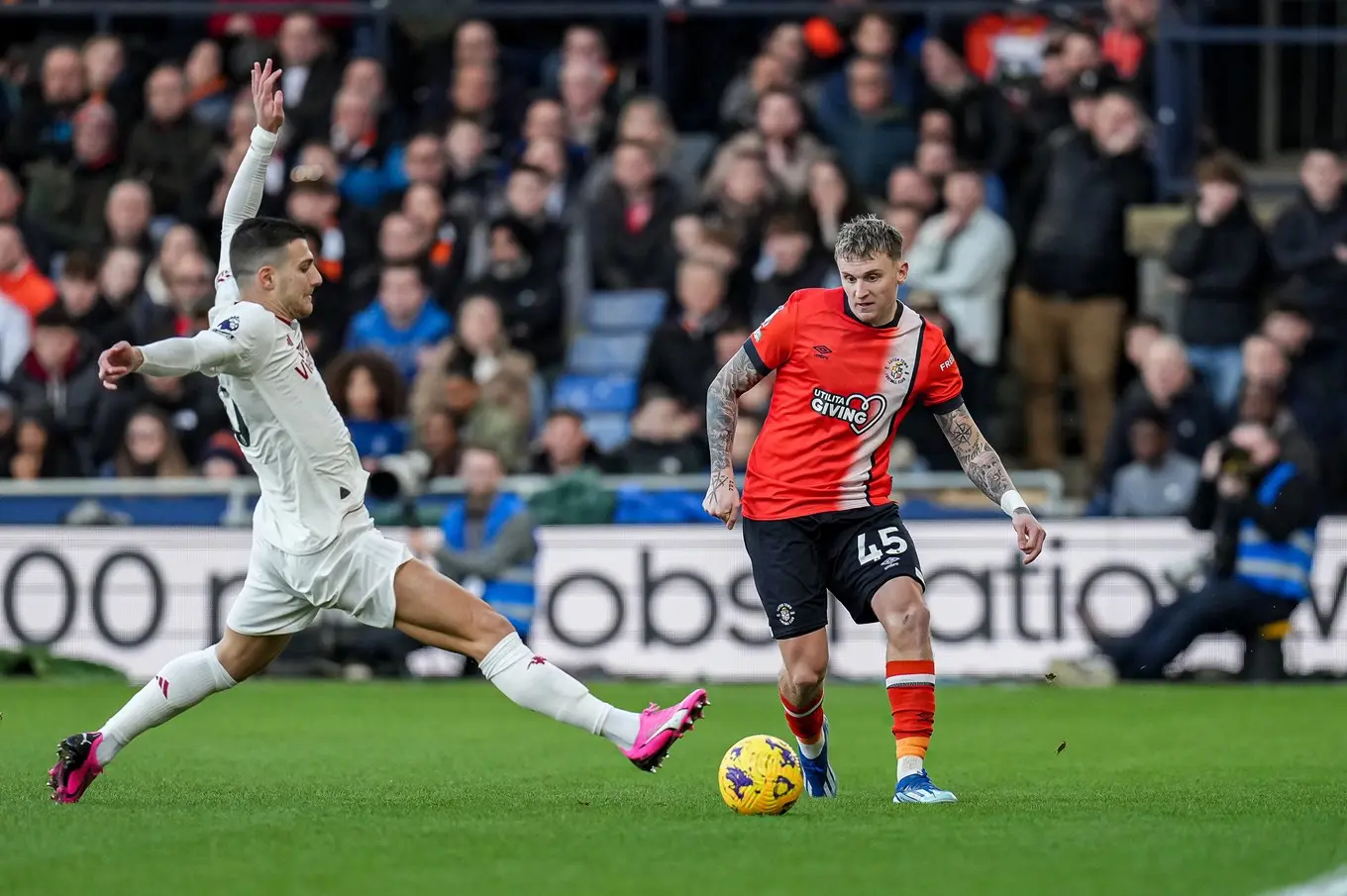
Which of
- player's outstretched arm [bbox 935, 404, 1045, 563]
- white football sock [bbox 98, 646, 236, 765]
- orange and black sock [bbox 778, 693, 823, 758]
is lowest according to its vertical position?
orange and black sock [bbox 778, 693, 823, 758]

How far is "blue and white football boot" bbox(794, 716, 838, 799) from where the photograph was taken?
29.0ft

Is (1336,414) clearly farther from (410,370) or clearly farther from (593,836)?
(593,836)

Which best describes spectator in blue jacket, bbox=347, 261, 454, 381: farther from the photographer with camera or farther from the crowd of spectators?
the photographer with camera

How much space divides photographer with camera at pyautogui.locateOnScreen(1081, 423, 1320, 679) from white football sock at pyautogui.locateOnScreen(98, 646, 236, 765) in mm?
8008

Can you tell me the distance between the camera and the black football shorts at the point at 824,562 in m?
8.56

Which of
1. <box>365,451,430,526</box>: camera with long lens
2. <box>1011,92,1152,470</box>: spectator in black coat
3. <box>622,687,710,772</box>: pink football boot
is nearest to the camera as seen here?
<box>622,687,710,772</box>: pink football boot

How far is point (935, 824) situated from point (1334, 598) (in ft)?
26.5

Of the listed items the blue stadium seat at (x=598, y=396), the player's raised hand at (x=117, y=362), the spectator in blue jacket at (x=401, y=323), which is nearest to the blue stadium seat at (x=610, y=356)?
the blue stadium seat at (x=598, y=396)

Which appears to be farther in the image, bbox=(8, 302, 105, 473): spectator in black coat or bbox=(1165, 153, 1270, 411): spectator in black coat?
bbox=(8, 302, 105, 473): spectator in black coat

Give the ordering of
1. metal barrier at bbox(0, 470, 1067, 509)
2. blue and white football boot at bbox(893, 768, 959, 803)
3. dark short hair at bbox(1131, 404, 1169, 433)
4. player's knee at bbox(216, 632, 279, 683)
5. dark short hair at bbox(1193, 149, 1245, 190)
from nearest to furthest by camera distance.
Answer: blue and white football boot at bbox(893, 768, 959, 803) → player's knee at bbox(216, 632, 279, 683) → dark short hair at bbox(1131, 404, 1169, 433) → metal barrier at bbox(0, 470, 1067, 509) → dark short hair at bbox(1193, 149, 1245, 190)

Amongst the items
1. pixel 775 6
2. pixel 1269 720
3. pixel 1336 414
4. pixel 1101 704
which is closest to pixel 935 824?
pixel 1269 720

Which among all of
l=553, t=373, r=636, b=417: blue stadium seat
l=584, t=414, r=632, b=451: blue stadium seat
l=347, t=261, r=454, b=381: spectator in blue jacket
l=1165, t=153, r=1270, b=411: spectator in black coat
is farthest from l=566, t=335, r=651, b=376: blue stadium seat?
l=1165, t=153, r=1270, b=411: spectator in black coat

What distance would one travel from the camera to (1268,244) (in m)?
16.5

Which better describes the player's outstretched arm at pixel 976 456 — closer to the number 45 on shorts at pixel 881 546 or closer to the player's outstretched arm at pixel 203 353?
the number 45 on shorts at pixel 881 546
